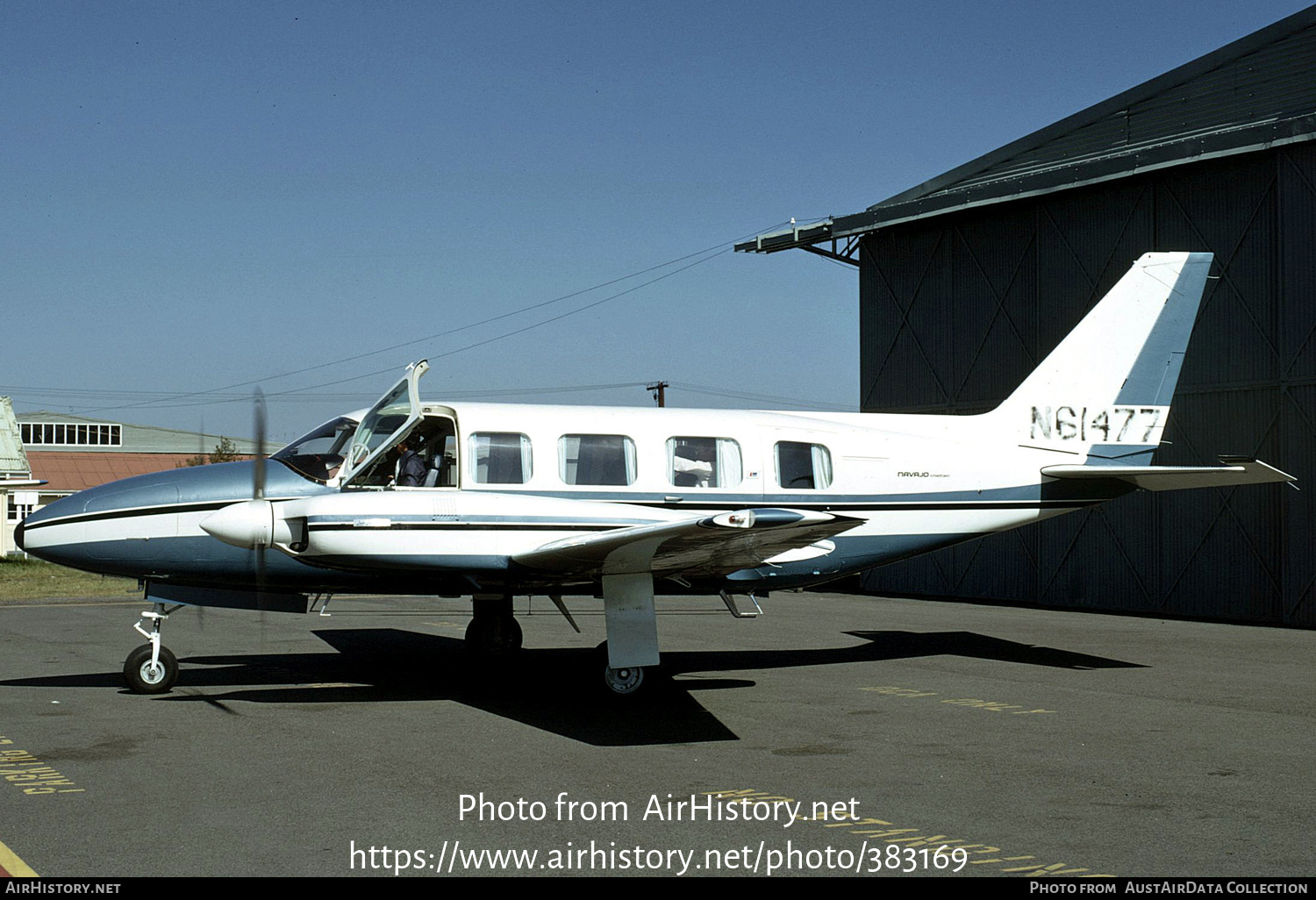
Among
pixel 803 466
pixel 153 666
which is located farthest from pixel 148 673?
pixel 803 466

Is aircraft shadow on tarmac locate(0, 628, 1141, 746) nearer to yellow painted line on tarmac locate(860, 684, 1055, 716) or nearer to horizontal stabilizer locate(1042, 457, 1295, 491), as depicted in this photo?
yellow painted line on tarmac locate(860, 684, 1055, 716)

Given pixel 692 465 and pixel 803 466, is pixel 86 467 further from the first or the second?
pixel 803 466

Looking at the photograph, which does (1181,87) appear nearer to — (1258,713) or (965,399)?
(965,399)

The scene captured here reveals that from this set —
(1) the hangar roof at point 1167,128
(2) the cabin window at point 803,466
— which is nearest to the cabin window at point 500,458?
(2) the cabin window at point 803,466

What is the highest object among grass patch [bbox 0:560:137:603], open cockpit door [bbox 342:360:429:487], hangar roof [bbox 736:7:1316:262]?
hangar roof [bbox 736:7:1316:262]

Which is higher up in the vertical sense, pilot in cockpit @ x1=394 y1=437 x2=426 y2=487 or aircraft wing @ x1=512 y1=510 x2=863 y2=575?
pilot in cockpit @ x1=394 y1=437 x2=426 y2=487

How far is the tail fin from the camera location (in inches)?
571

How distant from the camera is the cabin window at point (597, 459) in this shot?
12.1 metres

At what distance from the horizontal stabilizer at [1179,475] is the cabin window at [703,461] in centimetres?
415

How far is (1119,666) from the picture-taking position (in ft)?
46.7

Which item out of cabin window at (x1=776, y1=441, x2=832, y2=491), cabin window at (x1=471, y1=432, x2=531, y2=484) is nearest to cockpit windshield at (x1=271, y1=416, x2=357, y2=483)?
cabin window at (x1=471, y1=432, x2=531, y2=484)

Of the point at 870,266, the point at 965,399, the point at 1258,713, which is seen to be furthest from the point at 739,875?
the point at 870,266

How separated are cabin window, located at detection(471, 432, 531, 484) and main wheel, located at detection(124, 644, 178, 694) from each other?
11.9 feet
